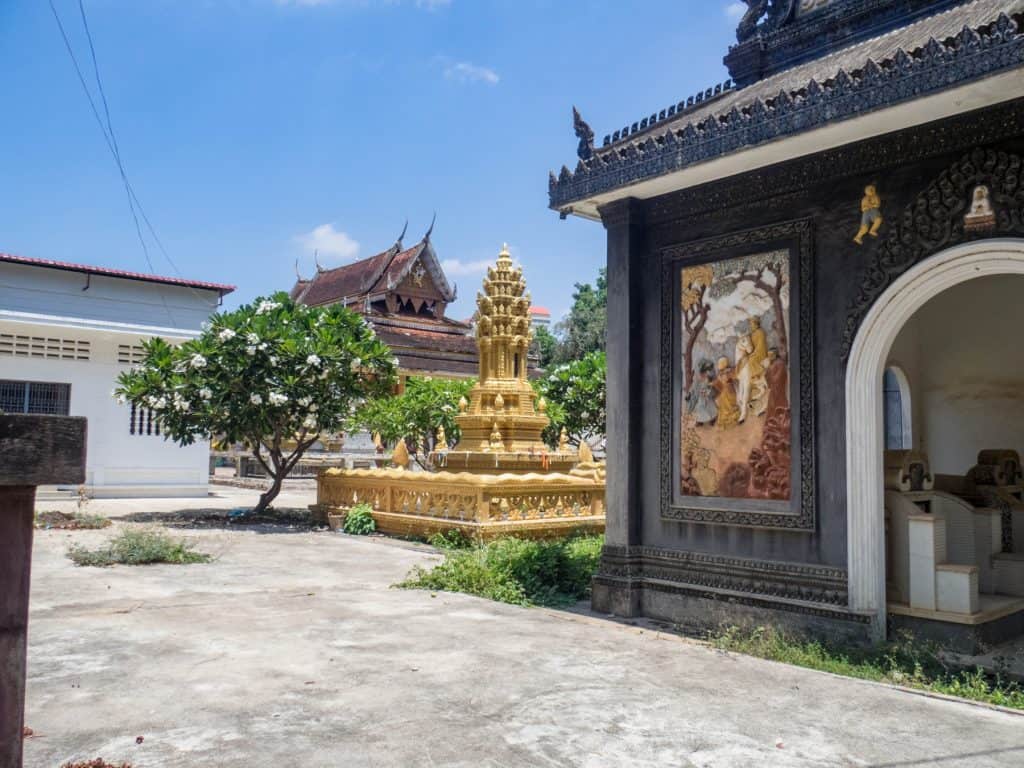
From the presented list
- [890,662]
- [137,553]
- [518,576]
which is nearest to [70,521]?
[137,553]

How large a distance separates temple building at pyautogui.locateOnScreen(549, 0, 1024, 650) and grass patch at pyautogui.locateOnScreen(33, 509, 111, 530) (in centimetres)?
1114

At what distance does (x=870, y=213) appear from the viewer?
696cm

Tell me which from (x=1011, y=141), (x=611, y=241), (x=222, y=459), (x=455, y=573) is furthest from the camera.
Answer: (x=222, y=459)

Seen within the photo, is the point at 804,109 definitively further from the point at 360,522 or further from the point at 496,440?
the point at 360,522

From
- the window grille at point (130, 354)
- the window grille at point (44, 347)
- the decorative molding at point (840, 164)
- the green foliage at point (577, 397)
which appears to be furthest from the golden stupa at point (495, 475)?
the window grille at point (44, 347)

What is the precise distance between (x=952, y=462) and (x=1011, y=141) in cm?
456

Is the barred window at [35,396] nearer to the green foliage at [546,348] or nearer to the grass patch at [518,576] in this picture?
the grass patch at [518,576]

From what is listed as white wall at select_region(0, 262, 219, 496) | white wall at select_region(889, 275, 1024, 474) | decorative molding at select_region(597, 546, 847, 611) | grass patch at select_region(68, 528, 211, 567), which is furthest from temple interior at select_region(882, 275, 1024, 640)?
white wall at select_region(0, 262, 219, 496)

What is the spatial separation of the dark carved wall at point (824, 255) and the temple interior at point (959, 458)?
844 millimetres

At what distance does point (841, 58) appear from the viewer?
8.44 m

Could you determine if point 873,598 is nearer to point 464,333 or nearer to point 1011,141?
point 1011,141

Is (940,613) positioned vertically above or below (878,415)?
below

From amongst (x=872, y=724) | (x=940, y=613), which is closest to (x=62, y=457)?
(x=872, y=724)

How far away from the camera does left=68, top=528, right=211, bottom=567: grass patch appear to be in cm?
1123
